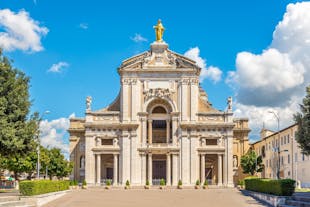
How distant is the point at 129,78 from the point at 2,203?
45836 mm

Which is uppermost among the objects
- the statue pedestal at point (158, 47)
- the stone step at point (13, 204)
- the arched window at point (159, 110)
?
the statue pedestal at point (158, 47)

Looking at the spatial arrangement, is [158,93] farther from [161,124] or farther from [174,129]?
[174,129]

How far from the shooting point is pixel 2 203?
31.9 meters

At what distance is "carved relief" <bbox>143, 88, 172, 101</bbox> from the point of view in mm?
75938

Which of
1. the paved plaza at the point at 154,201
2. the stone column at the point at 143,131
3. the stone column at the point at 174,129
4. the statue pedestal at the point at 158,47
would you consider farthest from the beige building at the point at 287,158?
the statue pedestal at the point at 158,47

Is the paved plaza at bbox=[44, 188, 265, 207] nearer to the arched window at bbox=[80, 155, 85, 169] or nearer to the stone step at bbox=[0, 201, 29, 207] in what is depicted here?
the stone step at bbox=[0, 201, 29, 207]

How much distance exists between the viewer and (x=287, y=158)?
3142 inches

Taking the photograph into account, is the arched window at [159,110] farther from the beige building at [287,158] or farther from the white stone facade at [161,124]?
the beige building at [287,158]

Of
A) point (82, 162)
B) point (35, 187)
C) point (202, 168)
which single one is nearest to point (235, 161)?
point (202, 168)

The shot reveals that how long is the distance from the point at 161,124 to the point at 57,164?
17.5 m

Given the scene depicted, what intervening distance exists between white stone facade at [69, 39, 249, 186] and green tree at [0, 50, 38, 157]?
35.3 m

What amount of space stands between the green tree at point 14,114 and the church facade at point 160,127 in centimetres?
3535

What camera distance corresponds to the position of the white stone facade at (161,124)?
7475 centimetres

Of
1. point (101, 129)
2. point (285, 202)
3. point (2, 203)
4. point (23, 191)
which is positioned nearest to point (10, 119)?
point (23, 191)
